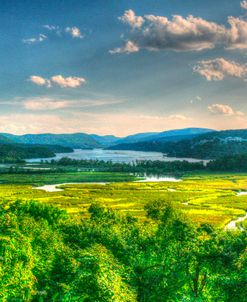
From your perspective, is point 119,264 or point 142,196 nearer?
point 119,264

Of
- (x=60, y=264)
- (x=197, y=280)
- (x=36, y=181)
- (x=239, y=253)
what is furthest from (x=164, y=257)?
(x=36, y=181)

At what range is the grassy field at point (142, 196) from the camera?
87.9 metres

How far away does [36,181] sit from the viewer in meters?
149

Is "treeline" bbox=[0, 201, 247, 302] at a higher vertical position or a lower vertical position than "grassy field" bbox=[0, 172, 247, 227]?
higher

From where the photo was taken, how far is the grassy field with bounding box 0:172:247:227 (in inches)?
3460

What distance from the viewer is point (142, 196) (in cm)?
11212

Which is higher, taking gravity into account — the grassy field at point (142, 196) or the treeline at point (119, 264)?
the treeline at point (119, 264)

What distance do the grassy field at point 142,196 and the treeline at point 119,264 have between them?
38.7 meters

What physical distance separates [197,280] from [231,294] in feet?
17.2

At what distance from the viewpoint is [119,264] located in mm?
29969

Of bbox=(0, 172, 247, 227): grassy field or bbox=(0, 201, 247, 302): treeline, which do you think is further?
bbox=(0, 172, 247, 227): grassy field

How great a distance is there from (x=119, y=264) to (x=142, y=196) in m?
82.5

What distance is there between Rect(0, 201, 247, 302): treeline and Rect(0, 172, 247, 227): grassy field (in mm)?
38740

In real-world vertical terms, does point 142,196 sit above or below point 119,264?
below
